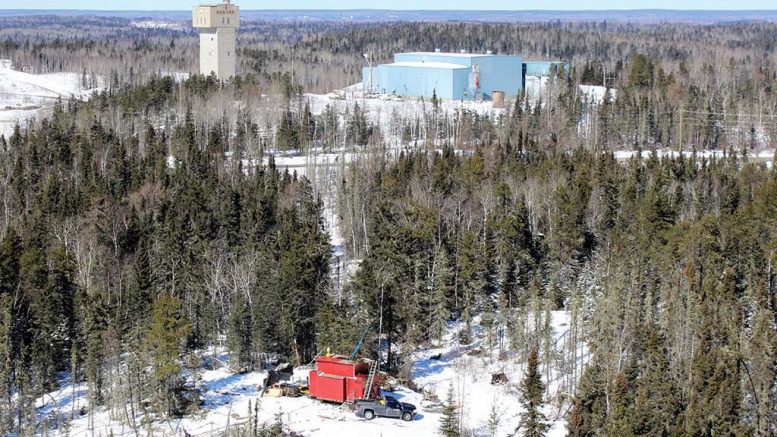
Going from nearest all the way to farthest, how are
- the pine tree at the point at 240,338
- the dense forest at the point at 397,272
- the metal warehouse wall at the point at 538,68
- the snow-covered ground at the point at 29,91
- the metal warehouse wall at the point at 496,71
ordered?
the dense forest at the point at 397,272, the pine tree at the point at 240,338, the snow-covered ground at the point at 29,91, the metal warehouse wall at the point at 496,71, the metal warehouse wall at the point at 538,68

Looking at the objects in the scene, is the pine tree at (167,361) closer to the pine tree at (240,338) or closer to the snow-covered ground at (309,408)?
the snow-covered ground at (309,408)

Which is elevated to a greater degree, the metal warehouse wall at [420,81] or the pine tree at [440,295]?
the metal warehouse wall at [420,81]

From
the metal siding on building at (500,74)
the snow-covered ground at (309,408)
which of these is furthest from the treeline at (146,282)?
the metal siding on building at (500,74)

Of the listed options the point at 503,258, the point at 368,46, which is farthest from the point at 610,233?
the point at 368,46

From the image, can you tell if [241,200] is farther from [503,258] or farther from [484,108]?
[484,108]

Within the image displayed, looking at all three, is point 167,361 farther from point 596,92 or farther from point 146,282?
point 596,92
